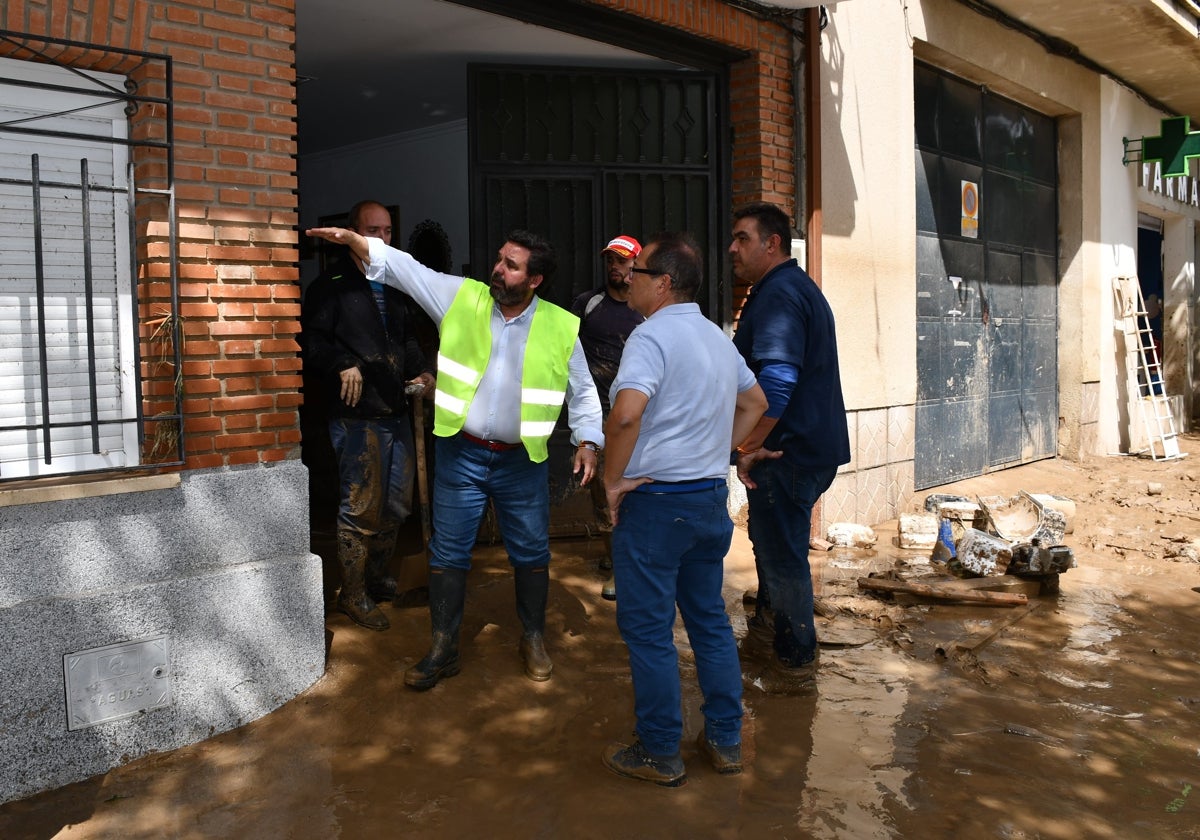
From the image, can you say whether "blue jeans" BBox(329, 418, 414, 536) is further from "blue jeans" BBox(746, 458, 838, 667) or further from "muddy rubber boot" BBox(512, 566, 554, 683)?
"blue jeans" BBox(746, 458, 838, 667)

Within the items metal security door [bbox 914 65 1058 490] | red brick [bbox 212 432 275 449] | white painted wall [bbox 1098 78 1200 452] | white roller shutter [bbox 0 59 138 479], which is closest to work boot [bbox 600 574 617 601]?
red brick [bbox 212 432 275 449]

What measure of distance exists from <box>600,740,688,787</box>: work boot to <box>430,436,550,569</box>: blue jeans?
112cm

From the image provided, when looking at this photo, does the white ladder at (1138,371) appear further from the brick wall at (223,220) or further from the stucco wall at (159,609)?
the stucco wall at (159,609)

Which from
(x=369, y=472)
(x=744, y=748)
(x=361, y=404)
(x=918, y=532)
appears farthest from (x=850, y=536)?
(x=361, y=404)

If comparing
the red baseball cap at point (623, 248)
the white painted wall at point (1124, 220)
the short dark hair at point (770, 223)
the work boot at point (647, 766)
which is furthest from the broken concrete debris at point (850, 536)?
the white painted wall at point (1124, 220)

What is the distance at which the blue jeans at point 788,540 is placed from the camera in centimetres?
452

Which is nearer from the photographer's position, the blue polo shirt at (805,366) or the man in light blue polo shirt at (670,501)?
the man in light blue polo shirt at (670,501)

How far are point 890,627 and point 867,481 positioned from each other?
2726mm

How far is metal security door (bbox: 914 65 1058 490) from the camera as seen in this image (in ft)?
31.2

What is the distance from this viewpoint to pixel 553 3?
6.00m

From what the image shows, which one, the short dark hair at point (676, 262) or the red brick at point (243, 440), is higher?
the short dark hair at point (676, 262)

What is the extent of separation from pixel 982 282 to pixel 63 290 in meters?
8.70

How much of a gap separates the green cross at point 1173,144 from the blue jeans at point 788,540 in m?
10.5

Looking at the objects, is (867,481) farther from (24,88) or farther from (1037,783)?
(24,88)
